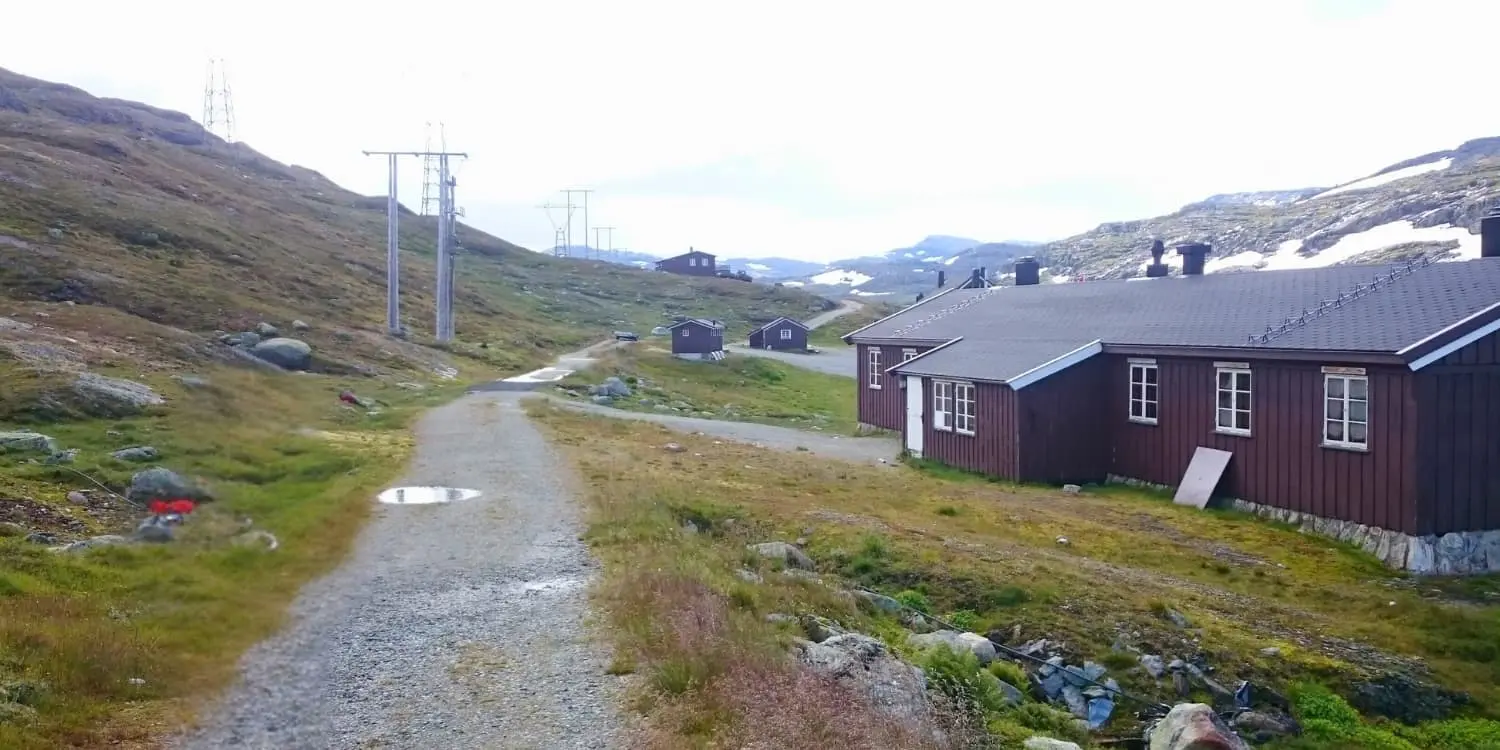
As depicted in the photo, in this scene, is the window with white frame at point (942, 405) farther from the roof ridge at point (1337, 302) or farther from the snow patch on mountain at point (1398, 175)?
the snow patch on mountain at point (1398, 175)

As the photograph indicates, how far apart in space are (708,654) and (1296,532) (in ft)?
57.2

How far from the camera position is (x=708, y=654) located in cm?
976

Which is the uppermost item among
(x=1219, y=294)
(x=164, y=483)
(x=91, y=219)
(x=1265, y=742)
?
(x=91, y=219)

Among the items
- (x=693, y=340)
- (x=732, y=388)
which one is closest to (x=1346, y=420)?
(x=732, y=388)

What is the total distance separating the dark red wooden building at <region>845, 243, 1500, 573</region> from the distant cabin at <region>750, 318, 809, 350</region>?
59.7m

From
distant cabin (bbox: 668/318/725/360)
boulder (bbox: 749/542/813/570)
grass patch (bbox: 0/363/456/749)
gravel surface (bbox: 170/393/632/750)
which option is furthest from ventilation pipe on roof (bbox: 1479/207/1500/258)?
distant cabin (bbox: 668/318/725/360)

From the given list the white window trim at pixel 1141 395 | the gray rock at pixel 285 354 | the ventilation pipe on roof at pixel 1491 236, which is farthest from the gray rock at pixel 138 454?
the ventilation pipe on roof at pixel 1491 236

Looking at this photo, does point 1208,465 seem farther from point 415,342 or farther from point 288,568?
point 415,342

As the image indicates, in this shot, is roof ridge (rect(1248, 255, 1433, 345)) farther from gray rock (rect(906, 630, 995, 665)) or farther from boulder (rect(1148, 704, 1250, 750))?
boulder (rect(1148, 704, 1250, 750))

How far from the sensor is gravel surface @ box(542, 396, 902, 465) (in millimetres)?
34250

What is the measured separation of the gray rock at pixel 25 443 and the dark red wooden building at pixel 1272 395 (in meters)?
21.6

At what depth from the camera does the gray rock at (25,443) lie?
17.1m

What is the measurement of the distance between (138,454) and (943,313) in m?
31.0

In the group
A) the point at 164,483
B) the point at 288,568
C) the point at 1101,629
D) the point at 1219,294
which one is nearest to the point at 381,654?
the point at 288,568
